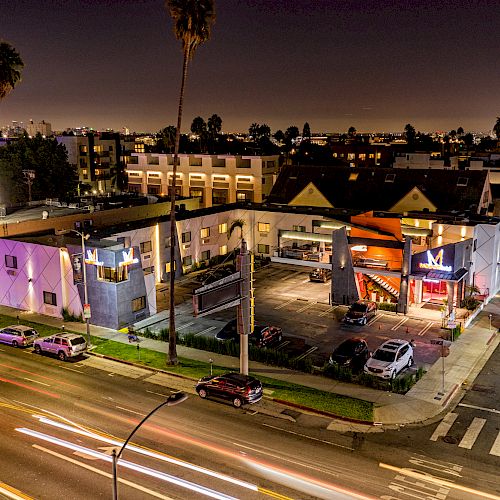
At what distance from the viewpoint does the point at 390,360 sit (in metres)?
34.1

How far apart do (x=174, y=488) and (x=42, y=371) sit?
54.8 feet

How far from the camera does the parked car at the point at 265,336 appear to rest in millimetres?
38562

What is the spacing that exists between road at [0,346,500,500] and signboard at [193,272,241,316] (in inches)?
215

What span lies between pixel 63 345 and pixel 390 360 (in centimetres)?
2099

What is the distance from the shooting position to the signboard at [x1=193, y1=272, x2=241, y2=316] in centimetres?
2720

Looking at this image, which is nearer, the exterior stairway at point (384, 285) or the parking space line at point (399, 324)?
the parking space line at point (399, 324)

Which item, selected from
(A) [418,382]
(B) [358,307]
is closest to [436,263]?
(B) [358,307]

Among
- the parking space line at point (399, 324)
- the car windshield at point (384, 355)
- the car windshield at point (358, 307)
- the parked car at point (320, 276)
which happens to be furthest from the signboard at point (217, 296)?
the parked car at point (320, 276)

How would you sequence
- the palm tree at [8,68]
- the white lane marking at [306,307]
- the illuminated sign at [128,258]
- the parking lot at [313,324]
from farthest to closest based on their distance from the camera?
the palm tree at [8,68]
the white lane marking at [306,307]
the illuminated sign at [128,258]
the parking lot at [313,324]

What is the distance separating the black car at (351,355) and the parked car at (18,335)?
2096 cm

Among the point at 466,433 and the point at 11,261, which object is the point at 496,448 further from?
the point at 11,261

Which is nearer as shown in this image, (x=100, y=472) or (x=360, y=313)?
(x=100, y=472)

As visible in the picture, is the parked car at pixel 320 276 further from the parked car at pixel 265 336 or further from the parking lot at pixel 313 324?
the parked car at pixel 265 336

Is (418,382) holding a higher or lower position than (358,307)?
lower
